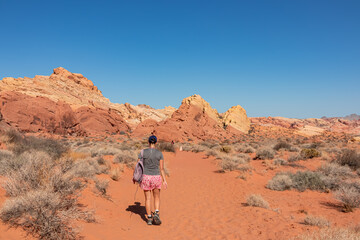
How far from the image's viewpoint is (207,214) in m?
6.22

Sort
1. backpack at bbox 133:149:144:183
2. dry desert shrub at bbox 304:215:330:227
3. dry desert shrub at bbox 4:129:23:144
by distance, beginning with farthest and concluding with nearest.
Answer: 1. dry desert shrub at bbox 4:129:23:144
2. backpack at bbox 133:149:144:183
3. dry desert shrub at bbox 304:215:330:227

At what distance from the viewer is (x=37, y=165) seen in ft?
16.9

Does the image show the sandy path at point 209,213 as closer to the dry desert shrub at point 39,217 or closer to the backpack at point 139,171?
the dry desert shrub at point 39,217

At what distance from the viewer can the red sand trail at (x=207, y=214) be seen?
4539 millimetres

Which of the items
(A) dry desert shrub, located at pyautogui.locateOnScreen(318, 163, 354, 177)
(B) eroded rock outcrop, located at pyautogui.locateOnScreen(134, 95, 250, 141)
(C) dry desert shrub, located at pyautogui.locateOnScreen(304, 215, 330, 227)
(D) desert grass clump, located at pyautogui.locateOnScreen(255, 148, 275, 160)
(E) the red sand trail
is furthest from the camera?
(B) eroded rock outcrop, located at pyautogui.locateOnScreen(134, 95, 250, 141)

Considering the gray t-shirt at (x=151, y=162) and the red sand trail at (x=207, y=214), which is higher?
the gray t-shirt at (x=151, y=162)

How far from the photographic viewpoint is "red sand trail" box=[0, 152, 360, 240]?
454cm

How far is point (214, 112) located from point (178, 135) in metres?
15.1

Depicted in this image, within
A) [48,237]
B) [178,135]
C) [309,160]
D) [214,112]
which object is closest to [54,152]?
[48,237]

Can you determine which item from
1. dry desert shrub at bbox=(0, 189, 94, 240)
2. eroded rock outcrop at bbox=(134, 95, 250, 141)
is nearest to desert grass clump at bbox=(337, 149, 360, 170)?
dry desert shrub at bbox=(0, 189, 94, 240)

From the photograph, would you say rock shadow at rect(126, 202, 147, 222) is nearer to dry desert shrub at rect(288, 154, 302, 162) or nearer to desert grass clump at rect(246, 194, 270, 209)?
desert grass clump at rect(246, 194, 270, 209)

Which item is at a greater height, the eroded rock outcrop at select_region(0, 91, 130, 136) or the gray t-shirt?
the eroded rock outcrop at select_region(0, 91, 130, 136)

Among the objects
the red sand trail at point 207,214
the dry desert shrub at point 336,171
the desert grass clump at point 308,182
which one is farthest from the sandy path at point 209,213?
the dry desert shrub at point 336,171

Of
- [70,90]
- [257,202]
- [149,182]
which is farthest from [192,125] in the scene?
[70,90]
